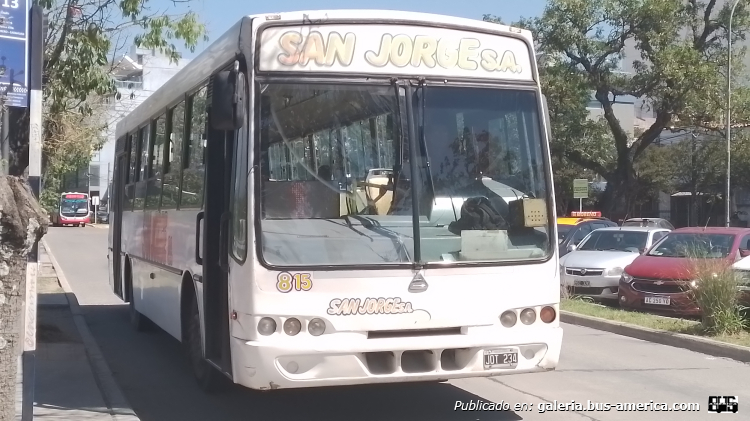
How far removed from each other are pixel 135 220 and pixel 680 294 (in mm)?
8357

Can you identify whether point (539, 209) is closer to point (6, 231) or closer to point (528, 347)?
point (528, 347)

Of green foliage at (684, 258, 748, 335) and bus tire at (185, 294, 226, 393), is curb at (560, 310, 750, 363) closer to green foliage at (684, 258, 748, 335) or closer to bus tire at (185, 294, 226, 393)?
green foliage at (684, 258, 748, 335)

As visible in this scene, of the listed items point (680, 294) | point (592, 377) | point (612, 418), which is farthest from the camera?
point (680, 294)

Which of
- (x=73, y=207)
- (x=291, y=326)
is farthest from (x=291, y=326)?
(x=73, y=207)

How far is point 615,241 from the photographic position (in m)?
18.7

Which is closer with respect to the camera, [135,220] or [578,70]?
[135,220]

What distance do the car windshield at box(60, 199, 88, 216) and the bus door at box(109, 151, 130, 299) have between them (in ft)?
192

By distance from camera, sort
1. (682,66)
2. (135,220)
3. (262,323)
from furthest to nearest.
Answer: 1. (682,66)
2. (135,220)
3. (262,323)

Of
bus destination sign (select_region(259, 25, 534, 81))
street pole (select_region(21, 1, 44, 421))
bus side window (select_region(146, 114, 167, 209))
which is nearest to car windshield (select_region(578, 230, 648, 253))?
bus side window (select_region(146, 114, 167, 209))

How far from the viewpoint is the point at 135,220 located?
466 inches

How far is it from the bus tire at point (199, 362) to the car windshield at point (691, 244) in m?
9.22

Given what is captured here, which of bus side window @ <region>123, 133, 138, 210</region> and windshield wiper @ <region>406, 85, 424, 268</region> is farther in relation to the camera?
bus side window @ <region>123, 133, 138, 210</region>

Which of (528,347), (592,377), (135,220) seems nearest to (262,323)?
(528,347)

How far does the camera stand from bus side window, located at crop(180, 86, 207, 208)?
8.12 m
